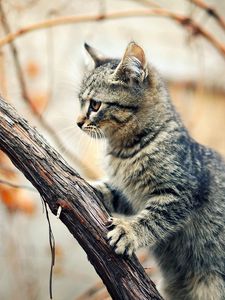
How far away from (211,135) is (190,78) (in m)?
0.85

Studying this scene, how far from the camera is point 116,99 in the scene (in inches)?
116

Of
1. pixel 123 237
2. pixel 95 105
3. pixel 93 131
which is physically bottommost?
pixel 123 237

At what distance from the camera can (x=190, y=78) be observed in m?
7.70

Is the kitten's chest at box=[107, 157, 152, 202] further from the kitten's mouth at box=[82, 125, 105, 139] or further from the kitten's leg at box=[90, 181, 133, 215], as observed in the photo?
the kitten's mouth at box=[82, 125, 105, 139]

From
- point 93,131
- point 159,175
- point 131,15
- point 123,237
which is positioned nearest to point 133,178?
point 159,175

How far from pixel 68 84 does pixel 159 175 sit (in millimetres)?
1197

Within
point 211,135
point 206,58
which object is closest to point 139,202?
point 211,135

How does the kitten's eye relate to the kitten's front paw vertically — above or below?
above

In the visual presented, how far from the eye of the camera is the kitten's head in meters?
2.90

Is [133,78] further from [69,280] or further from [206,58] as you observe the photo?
[206,58]

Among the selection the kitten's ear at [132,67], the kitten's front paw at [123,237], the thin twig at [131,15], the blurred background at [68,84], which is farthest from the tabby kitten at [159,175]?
the thin twig at [131,15]

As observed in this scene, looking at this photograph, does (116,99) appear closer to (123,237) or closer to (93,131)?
(93,131)

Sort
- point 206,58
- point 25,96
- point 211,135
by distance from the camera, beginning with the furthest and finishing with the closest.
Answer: point 206,58 → point 211,135 → point 25,96

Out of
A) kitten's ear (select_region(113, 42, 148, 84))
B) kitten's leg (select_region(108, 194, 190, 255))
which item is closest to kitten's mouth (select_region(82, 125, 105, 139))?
kitten's ear (select_region(113, 42, 148, 84))
